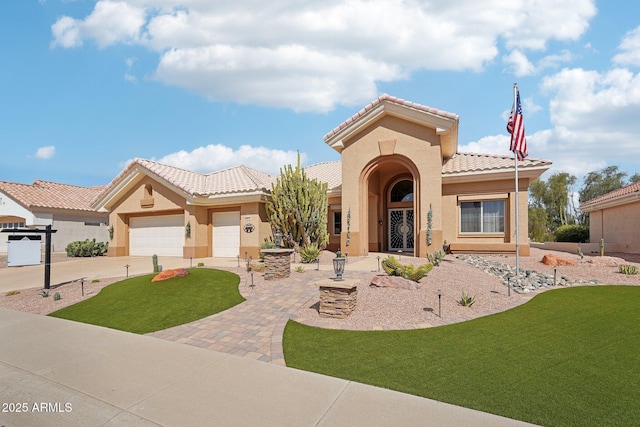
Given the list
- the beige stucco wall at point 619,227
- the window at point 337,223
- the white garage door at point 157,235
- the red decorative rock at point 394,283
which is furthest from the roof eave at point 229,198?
the beige stucco wall at point 619,227

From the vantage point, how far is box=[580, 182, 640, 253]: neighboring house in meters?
17.8

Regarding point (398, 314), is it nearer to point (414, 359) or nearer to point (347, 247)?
point (414, 359)

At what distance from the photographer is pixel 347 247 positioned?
17.9 m

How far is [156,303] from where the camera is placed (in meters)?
9.02

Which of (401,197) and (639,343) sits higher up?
(401,197)

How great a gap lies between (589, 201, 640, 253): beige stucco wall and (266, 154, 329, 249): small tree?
1765cm

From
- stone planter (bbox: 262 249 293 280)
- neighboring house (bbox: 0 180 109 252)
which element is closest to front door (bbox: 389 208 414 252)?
stone planter (bbox: 262 249 293 280)

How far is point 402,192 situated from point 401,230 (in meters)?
2.55

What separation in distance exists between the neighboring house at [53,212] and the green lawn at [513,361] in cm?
2857

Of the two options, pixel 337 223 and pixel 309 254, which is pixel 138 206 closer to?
pixel 337 223

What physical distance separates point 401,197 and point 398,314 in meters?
14.6

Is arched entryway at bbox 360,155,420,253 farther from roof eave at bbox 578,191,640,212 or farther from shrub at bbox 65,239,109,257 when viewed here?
shrub at bbox 65,239,109,257

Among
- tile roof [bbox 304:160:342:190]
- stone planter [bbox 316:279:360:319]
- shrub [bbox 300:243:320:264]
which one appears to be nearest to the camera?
stone planter [bbox 316:279:360:319]

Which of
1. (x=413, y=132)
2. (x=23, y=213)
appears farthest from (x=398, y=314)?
(x=23, y=213)
